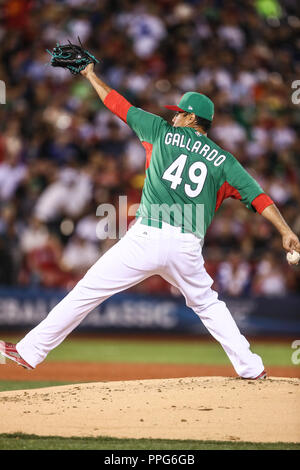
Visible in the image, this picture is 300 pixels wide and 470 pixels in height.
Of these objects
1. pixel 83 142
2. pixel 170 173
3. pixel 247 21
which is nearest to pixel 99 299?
pixel 170 173

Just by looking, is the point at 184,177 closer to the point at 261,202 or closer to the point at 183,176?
the point at 183,176

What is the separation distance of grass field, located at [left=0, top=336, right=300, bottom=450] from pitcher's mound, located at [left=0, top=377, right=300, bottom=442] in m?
0.14

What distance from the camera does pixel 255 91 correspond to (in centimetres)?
1484

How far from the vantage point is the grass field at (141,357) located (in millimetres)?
4707

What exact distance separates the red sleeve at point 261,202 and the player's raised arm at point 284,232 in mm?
23

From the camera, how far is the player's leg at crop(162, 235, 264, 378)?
5461 millimetres

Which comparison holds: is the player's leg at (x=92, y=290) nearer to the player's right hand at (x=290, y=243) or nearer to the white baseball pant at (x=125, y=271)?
the white baseball pant at (x=125, y=271)

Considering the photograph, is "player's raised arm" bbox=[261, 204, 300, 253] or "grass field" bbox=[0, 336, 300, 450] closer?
"grass field" bbox=[0, 336, 300, 450]
